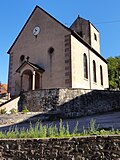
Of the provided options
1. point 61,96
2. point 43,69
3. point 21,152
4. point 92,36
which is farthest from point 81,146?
point 92,36

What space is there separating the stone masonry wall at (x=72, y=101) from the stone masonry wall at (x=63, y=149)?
33.6ft

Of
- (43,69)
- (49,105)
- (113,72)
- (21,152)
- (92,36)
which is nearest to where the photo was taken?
(21,152)

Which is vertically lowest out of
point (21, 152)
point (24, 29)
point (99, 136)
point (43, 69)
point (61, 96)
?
point (21, 152)

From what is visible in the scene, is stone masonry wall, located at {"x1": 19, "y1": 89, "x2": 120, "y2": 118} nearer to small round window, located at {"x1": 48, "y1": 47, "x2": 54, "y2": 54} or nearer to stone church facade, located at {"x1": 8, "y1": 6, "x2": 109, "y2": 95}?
stone church facade, located at {"x1": 8, "y1": 6, "x2": 109, "y2": 95}

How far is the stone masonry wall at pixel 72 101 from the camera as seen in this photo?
647 inches

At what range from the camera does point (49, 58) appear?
2222cm

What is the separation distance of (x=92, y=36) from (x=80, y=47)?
704 centimetres

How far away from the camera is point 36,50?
77.9ft

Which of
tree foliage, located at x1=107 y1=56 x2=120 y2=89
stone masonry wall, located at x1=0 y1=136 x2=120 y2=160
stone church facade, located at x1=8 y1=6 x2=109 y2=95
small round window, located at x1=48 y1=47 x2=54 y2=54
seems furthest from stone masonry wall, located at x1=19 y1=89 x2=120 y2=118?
tree foliage, located at x1=107 y1=56 x2=120 y2=89

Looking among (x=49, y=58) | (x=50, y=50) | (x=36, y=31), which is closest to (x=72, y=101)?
(x=49, y=58)

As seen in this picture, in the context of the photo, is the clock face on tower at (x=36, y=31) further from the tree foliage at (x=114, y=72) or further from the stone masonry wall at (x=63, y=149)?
the tree foliage at (x=114, y=72)

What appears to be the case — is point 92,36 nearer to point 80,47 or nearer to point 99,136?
point 80,47

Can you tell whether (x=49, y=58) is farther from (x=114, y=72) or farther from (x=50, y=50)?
(x=114, y=72)

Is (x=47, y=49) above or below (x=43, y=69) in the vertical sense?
above
